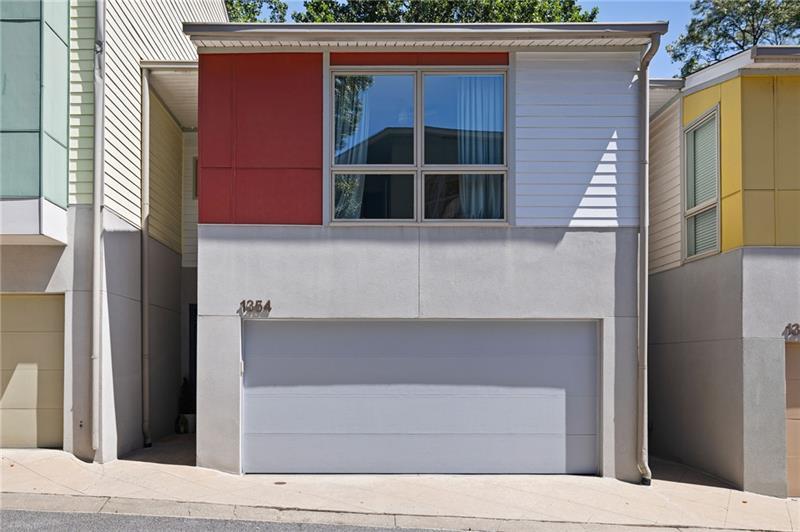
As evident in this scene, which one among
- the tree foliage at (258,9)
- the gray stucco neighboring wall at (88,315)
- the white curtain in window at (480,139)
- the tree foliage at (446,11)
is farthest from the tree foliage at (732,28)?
the gray stucco neighboring wall at (88,315)

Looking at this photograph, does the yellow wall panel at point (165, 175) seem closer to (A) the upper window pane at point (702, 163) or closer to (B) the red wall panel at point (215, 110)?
(B) the red wall panel at point (215, 110)

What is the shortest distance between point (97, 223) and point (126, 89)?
2261 millimetres

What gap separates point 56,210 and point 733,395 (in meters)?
8.53

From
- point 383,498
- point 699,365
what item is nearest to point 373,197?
point 383,498

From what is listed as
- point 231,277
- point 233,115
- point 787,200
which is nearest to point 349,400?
point 231,277

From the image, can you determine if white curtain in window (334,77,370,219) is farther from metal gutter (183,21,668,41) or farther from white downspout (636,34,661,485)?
white downspout (636,34,661,485)

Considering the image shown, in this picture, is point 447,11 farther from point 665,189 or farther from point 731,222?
point 731,222

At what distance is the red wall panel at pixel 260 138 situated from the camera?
9242 millimetres

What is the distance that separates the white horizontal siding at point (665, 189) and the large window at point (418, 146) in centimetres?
314

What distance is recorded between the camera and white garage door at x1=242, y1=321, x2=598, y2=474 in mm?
9211

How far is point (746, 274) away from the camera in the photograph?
908cm

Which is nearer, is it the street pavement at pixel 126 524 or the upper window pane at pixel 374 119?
the street pavement at pixel 126 524

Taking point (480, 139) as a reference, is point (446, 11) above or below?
above

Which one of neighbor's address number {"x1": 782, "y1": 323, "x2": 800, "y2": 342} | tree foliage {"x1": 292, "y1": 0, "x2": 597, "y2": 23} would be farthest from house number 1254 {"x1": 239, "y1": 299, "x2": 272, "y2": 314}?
tree foliage {"x1": 292, "y1": 0, "x2": 597, "y2": 23}
